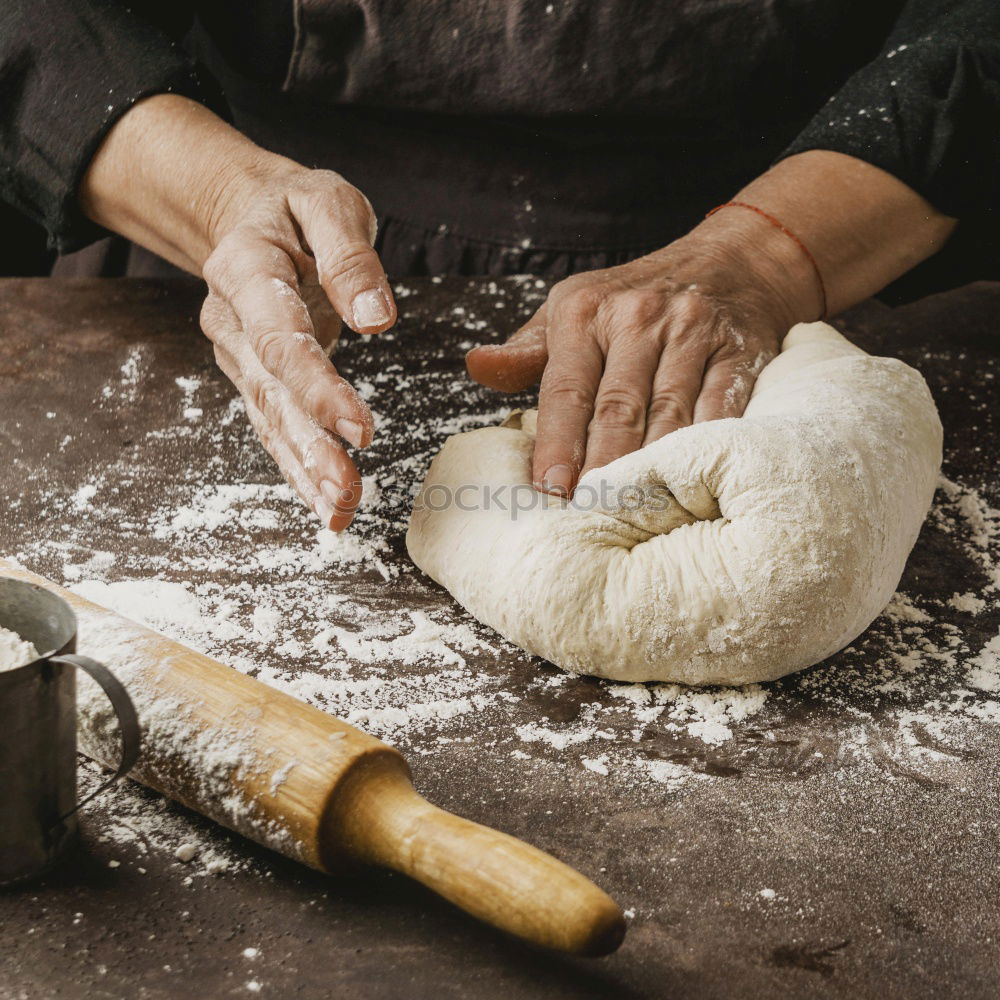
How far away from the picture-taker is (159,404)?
192 centimetres

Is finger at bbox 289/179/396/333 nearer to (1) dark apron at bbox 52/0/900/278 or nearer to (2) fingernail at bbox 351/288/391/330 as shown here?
(2) fingernail at bbox 351/288/391/330

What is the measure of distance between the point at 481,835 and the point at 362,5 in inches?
63.7

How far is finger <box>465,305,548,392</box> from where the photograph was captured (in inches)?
69.0

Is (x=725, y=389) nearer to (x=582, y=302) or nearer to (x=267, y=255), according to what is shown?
(x=582, y=302)

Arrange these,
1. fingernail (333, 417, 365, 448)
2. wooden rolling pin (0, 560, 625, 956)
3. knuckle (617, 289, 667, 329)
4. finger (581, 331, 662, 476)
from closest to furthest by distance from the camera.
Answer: wooden rolling pin (0, 560, 625, 956) < fingernail (333, 417, 365, 448) < finger (581, 331, 662, 476) < knuckle (617, 289, 667, 329)

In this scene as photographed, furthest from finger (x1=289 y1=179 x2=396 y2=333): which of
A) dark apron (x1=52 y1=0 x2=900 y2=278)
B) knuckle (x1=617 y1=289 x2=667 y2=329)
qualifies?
dark apron (x1=52 y1=0 x2=900 y2=278)

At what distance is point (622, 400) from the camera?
160 centimetres

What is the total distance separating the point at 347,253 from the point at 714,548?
25.8 inches

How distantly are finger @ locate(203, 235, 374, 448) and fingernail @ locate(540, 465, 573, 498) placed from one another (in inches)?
9.8

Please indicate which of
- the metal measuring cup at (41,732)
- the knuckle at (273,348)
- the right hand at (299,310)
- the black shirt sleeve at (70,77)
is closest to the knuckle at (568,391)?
the right hand at (299,310)

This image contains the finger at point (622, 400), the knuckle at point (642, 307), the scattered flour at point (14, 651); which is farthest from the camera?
the knuckle at point (642, 307)

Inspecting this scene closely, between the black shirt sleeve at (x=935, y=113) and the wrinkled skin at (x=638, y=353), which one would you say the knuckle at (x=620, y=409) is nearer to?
the wrinkled skin at (x=638, y=353)

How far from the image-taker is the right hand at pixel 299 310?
1467mm

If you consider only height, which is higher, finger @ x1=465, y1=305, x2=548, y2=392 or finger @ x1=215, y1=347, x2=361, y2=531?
finger @ x1=465, y1=305, x2=548, y2=392
